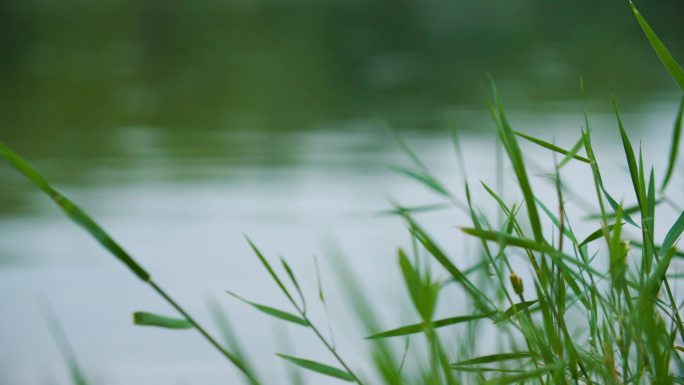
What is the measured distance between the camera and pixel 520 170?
0.93ft

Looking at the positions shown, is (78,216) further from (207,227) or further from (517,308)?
(207,227)

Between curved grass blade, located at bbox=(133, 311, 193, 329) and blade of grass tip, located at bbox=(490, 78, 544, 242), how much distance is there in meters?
0.10

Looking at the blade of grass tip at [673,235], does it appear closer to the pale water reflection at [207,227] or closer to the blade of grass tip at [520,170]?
the blade of grass tip at [520,170]

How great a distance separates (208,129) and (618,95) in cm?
231

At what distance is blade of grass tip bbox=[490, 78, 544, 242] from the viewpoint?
284mm

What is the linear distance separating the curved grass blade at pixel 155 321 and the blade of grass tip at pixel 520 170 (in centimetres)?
10

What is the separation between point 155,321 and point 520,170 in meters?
0.11

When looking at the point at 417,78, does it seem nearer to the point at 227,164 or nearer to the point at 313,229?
the point at 227,164

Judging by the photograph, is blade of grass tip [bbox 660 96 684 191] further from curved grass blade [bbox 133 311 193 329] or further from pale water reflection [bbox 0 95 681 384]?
pale water reflection [bbox 0 95 681 384]

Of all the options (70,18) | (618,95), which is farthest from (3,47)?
(618,95)

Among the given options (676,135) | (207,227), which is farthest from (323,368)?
(207,227)

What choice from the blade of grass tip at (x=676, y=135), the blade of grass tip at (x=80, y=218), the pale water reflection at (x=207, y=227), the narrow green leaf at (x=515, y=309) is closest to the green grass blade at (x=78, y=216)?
the blade of grass tip at (x=80, y=218)

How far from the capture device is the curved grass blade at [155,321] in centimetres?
25

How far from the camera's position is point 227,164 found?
166 inches
